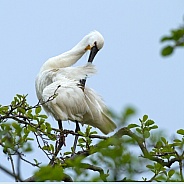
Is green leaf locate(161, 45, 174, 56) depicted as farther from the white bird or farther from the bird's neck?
the bird's neck

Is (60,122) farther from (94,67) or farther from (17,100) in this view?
(17,100)

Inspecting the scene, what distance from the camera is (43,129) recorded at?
414 centimetres

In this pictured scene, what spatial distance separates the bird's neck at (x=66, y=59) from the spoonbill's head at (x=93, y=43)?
0.14 meters

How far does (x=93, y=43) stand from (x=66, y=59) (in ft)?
1.69

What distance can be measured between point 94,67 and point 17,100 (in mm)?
3574

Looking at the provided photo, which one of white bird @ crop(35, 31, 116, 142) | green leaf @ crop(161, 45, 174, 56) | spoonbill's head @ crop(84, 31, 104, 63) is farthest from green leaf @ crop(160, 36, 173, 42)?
spoonbill's head @ crop(84, 31, 104, 63)

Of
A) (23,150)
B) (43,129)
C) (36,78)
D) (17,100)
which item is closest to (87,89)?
(36,78)

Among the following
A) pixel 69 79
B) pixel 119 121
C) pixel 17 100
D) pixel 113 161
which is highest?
pixel 69 79

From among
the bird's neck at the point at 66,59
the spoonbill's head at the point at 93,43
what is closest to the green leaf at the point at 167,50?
the bird's neck at the point at 66,59

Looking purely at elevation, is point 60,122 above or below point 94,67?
below

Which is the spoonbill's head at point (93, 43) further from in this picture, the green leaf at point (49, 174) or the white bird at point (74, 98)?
the green leaf at point (49, 174)

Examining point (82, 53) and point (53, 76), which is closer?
point (53, 76)

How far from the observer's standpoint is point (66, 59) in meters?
9.54

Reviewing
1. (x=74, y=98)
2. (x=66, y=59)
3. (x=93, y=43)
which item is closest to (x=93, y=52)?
(x=93, y=43)
